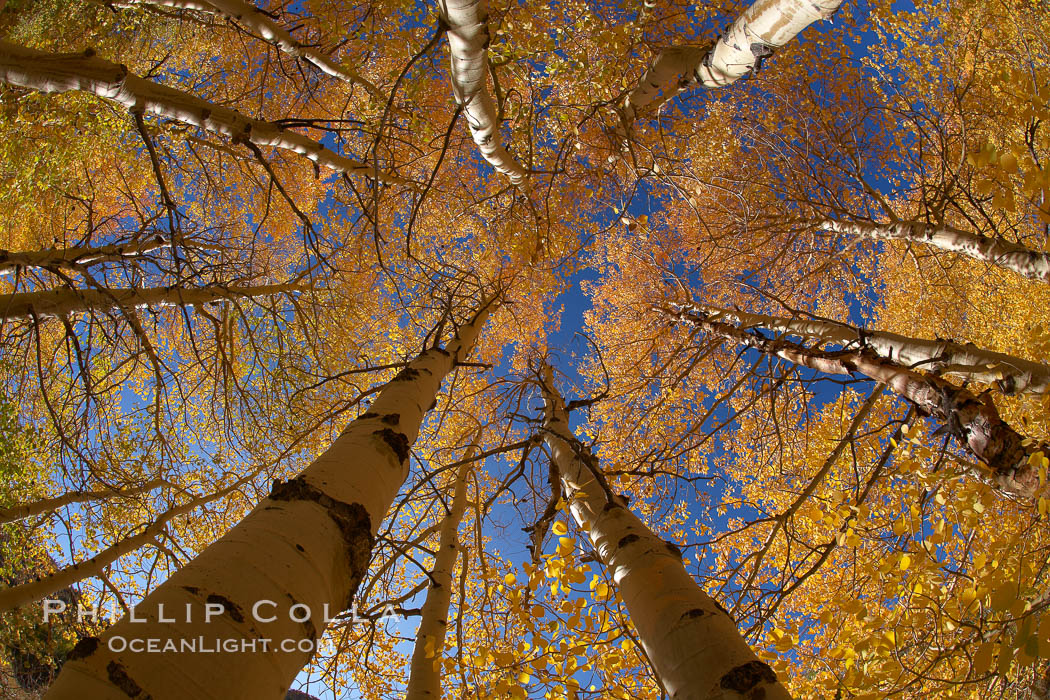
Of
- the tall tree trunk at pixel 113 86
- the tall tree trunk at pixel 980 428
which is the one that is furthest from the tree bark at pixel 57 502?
the tall tree trunk at pixel 980 428

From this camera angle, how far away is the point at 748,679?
1.27 m

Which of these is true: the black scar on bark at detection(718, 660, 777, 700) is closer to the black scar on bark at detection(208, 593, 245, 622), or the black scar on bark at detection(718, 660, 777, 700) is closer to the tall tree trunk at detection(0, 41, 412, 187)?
the black scar on bark at detection(208, 593, 245, 622)

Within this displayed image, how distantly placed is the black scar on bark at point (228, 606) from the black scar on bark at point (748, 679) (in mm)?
1288

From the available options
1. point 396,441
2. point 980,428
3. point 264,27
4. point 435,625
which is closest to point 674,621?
point 396,441

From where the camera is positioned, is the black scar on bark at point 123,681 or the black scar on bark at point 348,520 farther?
the black scar on bark at point 348,520

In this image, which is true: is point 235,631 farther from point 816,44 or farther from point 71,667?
point 816,44

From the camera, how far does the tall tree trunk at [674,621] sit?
130 cm

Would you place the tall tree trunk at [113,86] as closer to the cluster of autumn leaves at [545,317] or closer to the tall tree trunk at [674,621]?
the cluster of autumn leaves at [545,317]

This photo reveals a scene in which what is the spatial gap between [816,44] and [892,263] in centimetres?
585

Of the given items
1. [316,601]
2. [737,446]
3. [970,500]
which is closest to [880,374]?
[970,500]

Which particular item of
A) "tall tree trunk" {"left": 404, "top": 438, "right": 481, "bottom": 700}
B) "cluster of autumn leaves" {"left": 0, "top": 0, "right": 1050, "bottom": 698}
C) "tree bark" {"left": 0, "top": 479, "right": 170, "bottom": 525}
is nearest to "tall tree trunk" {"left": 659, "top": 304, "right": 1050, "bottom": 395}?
"cluster of autumn leaves" {"left": 0, "top": 0, "right": 1050, "bottom": 698}

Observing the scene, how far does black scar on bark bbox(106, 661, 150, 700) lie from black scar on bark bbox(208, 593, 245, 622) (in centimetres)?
18

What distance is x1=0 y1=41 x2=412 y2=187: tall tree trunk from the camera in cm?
206

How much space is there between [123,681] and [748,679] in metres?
1.47
